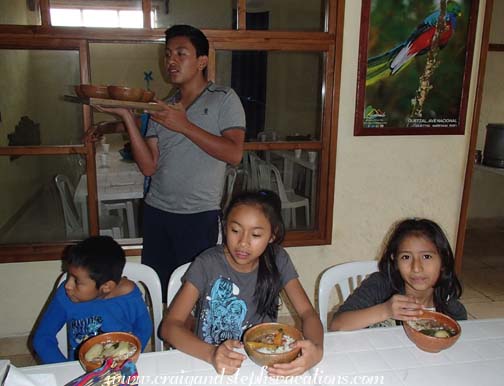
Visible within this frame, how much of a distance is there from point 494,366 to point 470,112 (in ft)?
6.18

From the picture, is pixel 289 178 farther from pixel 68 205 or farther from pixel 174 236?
pixel 68 205

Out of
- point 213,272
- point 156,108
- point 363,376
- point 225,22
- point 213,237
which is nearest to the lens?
point 363,376

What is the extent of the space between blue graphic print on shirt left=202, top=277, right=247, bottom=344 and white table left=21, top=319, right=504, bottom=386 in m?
0.24

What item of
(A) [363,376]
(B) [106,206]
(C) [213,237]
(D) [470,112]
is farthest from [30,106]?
(D) [470,112]

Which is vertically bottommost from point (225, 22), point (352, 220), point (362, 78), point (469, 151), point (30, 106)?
point (352, 220)

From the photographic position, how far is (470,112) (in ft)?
8.36

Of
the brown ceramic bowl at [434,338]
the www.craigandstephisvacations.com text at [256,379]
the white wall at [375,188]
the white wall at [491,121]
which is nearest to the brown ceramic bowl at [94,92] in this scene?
the www.craigandstephisvacations.com text at [256,379]

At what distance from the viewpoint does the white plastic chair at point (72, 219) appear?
2.34m

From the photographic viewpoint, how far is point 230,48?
7.24 feet

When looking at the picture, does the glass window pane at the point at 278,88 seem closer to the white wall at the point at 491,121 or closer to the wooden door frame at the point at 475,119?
the wooden door frame at the point at 475,119

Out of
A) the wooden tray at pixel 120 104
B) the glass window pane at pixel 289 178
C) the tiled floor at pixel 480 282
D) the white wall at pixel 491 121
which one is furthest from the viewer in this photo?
the white wall at pixel 491 121

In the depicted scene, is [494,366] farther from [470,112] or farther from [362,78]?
[470,112]

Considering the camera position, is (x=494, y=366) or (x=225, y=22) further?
(x=225, y=22)

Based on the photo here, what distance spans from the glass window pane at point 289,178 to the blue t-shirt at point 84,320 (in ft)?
4.14
